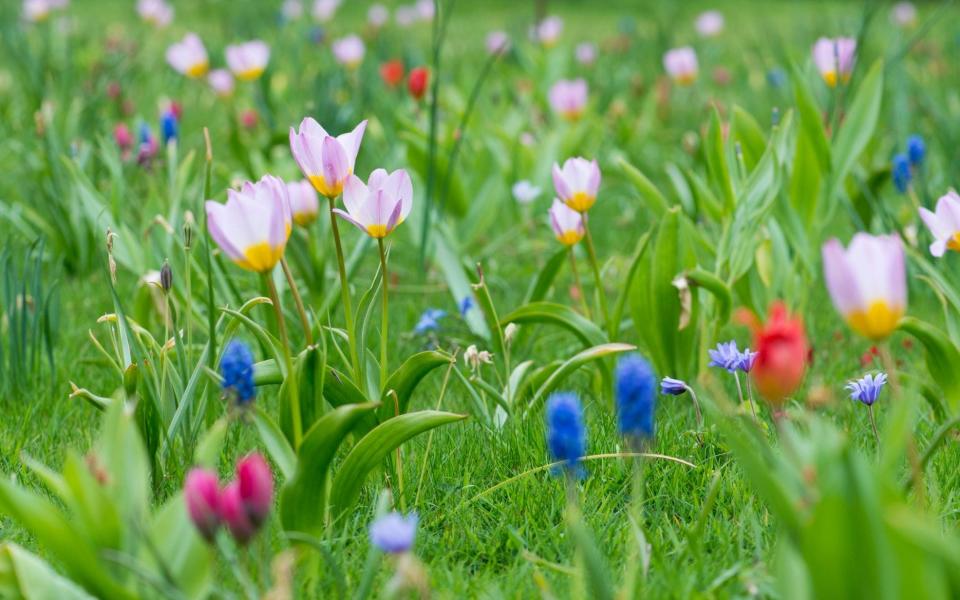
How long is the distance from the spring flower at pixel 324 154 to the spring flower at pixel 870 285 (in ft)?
2.55

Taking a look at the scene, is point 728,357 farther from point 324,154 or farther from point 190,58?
point 190,58

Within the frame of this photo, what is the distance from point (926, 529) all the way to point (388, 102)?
3634 millimetres

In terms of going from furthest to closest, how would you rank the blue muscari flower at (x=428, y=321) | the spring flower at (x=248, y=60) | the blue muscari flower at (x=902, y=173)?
1. the spring flower at (x=248, y=60)
2. the blue muscari flower at (x=902, y=173)
3. the blue muscari flower at (x=428, y=321)

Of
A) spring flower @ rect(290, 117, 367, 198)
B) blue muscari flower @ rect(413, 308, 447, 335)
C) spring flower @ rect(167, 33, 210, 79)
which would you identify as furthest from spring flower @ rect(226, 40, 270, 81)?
spring flower @ rect(290, 117, 367, 198)

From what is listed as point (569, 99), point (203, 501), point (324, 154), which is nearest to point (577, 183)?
point (324, 154)

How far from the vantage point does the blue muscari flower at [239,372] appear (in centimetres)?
139

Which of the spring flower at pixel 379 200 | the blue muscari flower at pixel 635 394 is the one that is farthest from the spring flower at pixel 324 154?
the blue muscari flower at pixel 635 394

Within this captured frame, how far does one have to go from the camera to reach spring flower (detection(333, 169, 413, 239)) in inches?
65.4

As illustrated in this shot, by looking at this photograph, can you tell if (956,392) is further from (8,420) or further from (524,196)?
(8,420)

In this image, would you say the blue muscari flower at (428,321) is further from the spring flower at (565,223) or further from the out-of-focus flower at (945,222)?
the out-of-focus flower at (945,222)

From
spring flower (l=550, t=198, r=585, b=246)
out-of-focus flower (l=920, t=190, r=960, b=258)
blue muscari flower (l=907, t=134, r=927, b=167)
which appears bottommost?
out-of-focus flower (l=920, t=190, r=960, b=258)

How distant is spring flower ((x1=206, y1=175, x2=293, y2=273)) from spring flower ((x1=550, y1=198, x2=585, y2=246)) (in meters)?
0.90

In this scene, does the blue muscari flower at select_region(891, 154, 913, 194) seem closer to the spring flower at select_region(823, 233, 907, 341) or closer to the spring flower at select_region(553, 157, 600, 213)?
the spring flower at select_region(553, 157, 600, 213)

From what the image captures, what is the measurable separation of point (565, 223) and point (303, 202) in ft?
1.88
